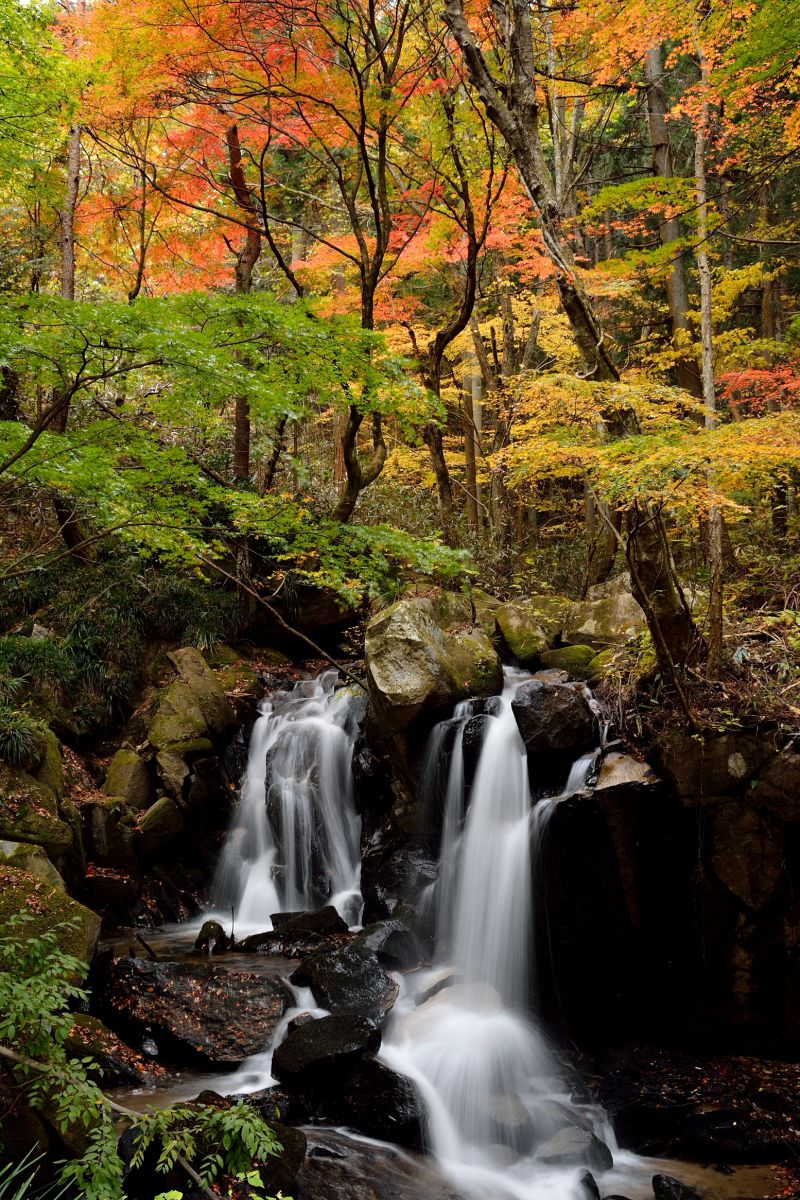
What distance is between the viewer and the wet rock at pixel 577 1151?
5.19 m

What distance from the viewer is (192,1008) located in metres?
6.24

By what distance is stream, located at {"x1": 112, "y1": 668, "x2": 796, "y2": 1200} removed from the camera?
523cm

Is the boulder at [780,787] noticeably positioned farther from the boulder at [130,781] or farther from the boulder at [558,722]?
the boulder at [130,781]

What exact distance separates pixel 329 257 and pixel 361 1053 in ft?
47.2

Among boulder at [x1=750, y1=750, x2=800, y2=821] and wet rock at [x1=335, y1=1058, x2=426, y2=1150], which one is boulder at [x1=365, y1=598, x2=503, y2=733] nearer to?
boulder at [x1=750, y1=750, x2=800, y2=821]

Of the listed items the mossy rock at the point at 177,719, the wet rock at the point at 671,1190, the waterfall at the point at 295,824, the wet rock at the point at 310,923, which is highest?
the mossy rock at the point at 177,719

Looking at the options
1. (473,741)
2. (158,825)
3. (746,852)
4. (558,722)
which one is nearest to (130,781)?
(158,825)

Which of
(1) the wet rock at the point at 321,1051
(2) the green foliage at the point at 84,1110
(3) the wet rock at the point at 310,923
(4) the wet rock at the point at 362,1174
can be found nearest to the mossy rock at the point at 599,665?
(3) the wet rock at the point at 310,923

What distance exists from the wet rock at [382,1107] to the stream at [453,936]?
0.34 feet

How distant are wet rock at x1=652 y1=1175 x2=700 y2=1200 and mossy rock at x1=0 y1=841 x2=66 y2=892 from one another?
524 cm

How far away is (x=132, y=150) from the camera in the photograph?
10953 millimetres

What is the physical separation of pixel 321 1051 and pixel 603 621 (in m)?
6.47

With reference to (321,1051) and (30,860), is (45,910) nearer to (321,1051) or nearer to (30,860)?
(30,860)

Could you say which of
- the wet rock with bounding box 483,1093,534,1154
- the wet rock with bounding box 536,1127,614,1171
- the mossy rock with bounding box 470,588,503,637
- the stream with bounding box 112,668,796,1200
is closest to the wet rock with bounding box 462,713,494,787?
the stream with bounding box 112,668,796,1200
